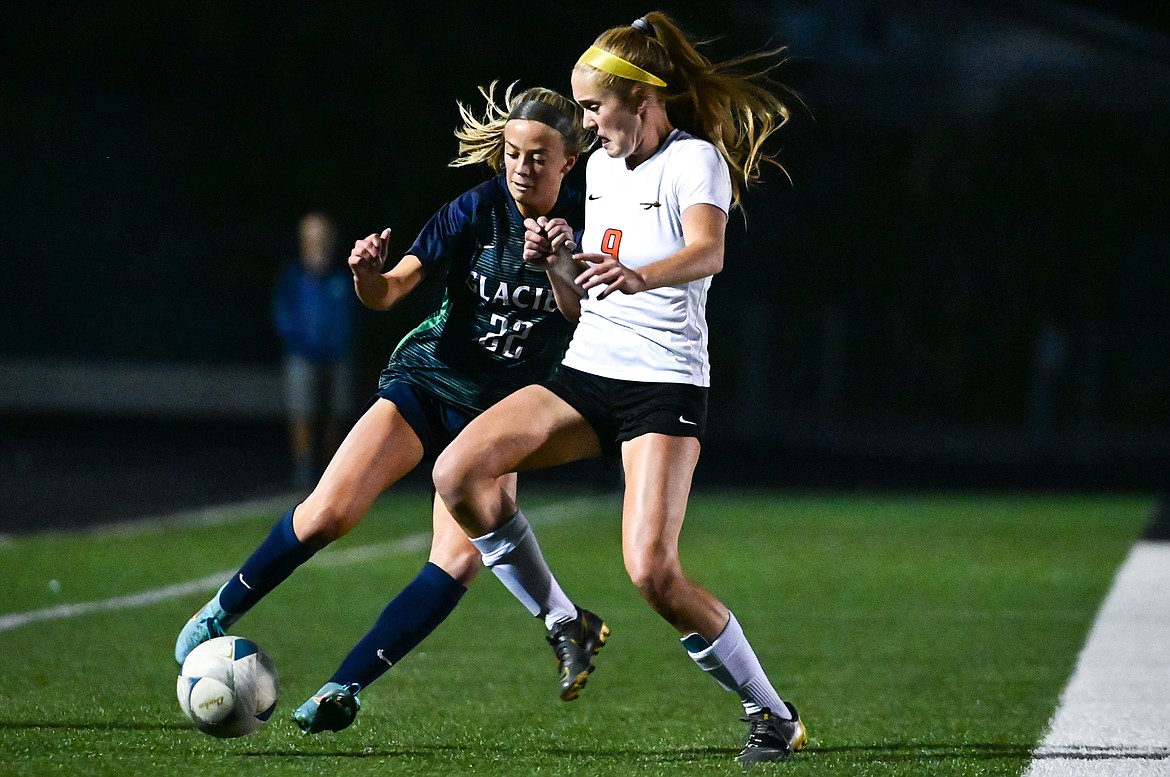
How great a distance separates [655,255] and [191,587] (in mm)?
4553

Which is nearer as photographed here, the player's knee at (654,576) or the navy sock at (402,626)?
the player's knee at (654,576)

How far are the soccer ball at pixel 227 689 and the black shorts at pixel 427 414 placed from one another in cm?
88

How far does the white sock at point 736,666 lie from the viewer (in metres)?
5.05

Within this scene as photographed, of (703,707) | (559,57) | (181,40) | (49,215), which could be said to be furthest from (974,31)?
(703,707)

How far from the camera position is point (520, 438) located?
5098mm

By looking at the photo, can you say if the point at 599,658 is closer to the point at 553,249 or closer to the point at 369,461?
the point at 369,461

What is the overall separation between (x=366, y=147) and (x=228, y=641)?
19.9 m

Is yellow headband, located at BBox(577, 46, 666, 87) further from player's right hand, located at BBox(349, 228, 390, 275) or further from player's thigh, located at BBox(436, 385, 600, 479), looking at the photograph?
player's thigh, located at BBox(436, 385, 600, 479)

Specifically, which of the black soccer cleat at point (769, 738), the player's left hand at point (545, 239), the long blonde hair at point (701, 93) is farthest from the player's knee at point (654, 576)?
the long blonde hair at point (701, 93)

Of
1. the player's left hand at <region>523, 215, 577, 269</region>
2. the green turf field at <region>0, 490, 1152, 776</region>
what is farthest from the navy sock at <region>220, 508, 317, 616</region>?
the player's left hand at <region>523, 215, 577, 269</region>

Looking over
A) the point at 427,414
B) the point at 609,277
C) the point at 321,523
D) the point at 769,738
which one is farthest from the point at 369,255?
the point at 769,738

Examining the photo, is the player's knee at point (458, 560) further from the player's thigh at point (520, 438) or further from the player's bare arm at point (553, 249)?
the player's bare arm at point (553, 249)

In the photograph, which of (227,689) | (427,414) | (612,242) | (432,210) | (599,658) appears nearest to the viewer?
(227,689)

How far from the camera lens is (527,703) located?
6.04 metres
